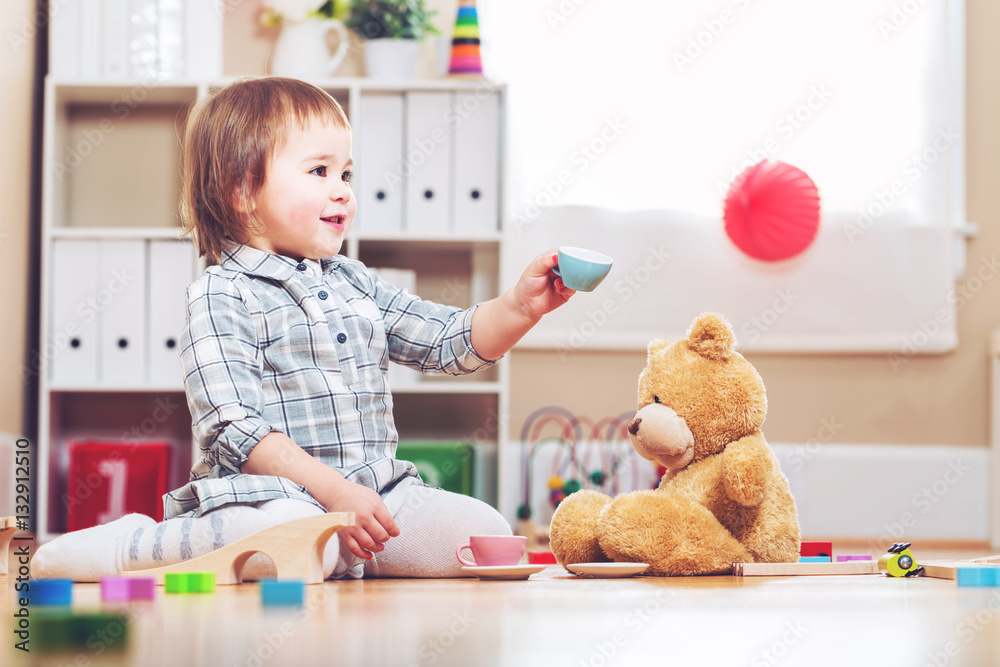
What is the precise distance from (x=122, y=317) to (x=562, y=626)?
5.79ft

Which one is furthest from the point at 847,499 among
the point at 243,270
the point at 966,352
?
the point at 243,270

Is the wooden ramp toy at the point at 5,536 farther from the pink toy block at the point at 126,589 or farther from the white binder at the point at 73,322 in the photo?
the white binder at the point at 73,322

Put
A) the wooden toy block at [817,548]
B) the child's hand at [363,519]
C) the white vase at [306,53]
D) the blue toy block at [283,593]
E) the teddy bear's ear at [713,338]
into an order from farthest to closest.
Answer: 1. the white vase at [306,53]
2. the wooden toy block at [817,548]
3. the teddy bear's ear at [713,338]
4. the child's hand at [363,519]
5. the blue toy block at [283,593]

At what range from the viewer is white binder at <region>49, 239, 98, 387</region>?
2182 millimetres

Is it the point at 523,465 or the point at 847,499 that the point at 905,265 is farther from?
the point at 523,465

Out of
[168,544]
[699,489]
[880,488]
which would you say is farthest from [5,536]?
[880,488]

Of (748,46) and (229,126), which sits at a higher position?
(748,46)

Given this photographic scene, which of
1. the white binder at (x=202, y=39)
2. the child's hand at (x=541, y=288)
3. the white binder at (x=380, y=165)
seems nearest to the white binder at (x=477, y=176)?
the white binder at (x=380, y=165)

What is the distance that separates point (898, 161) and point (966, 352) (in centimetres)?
47

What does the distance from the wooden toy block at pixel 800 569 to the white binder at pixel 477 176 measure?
1.29 m

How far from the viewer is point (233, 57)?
7.87 feet

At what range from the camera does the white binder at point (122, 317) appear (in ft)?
7.19

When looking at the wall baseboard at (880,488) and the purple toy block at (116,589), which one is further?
the wall baseboard at (880,488)

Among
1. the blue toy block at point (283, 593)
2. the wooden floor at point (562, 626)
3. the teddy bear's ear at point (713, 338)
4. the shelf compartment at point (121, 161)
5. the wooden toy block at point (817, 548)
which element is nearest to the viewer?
the wooden floor at point (562, 626)
